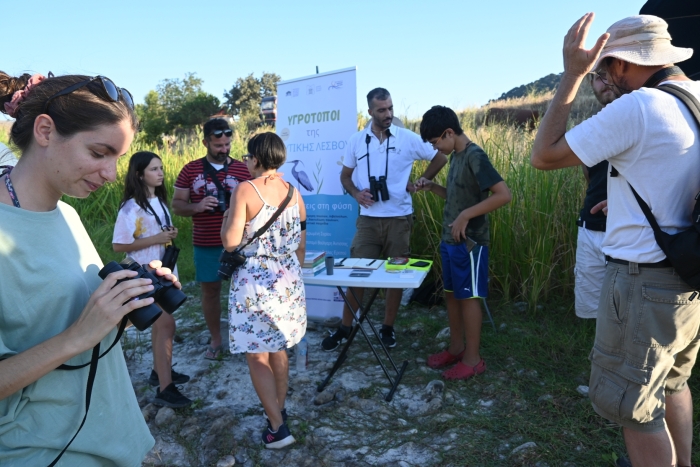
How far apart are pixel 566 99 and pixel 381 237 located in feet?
9.11

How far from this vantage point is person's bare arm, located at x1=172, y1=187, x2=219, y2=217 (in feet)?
12.6

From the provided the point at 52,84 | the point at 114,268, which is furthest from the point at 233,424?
the point at 52,84

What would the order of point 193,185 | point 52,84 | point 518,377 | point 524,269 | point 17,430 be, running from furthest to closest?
point 524,269 < point 193,185 < point 518,377 < point 52,84 < point 17,430

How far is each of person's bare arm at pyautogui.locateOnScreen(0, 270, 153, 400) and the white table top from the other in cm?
215

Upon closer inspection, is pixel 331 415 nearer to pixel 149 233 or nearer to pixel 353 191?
pixel 149 233

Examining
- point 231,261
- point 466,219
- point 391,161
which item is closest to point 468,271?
point 466,219

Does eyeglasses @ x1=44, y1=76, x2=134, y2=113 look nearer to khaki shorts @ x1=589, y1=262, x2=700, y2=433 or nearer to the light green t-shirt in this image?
the light green t-shirt

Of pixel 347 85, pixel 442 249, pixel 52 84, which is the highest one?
pixel 347 85

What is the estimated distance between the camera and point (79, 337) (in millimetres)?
1049

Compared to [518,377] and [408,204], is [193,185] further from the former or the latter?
[518,377]

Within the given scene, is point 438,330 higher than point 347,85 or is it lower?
lower

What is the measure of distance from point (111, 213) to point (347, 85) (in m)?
6.60

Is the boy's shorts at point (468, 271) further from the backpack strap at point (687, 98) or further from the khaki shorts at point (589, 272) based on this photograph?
the backpack strap at point (687, 98)

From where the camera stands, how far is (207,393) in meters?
3.56
